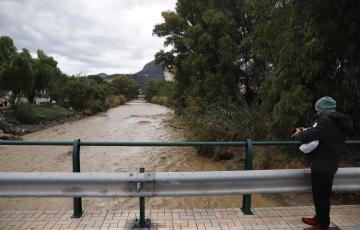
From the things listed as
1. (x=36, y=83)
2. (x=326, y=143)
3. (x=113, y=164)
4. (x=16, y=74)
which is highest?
(x=16, y=74)

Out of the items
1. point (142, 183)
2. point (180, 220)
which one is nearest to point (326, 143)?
point (180, 220)

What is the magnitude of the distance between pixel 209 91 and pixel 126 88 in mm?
107937

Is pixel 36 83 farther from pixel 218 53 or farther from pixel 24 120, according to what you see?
pixel 218 53

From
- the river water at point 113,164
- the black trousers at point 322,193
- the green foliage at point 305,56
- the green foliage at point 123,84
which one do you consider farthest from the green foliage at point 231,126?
the green foliage at point 123,84

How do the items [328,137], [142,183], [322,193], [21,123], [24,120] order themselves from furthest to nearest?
[24,120] → [21,123] → [322,193] → [142,183] → [328,137]

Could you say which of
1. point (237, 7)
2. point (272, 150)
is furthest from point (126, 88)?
point (272, 150)

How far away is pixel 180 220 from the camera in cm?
458

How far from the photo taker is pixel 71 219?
4.53 meters

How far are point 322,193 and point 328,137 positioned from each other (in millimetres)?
692

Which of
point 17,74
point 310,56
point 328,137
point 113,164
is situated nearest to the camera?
point 328,137

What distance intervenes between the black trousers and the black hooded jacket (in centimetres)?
8

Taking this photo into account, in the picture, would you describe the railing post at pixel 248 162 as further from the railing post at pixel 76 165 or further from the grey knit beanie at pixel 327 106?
the railing post at pixel 76 165

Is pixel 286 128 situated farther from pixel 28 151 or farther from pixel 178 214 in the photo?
pixel 28 151

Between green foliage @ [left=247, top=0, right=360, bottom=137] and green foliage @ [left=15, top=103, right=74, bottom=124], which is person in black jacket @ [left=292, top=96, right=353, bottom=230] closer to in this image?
green foliage @ [left=247, top=0, right=360, bottom=137]
